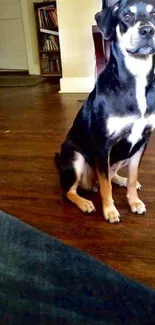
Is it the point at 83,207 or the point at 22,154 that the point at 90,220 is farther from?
the point at 22,154

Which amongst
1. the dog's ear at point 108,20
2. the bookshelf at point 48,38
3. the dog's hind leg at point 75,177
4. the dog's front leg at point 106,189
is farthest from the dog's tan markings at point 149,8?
the bookshelf at point 48,38

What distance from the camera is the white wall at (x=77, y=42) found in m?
3.68

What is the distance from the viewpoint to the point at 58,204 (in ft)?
5.59

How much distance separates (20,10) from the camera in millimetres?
5137

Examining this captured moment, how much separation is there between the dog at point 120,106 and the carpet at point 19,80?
3.16 m

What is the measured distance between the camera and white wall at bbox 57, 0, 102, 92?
12.1 feet

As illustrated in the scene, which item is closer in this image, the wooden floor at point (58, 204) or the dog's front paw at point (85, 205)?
the wooden floor at point (58, 204)

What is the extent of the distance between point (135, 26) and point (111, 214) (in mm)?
744

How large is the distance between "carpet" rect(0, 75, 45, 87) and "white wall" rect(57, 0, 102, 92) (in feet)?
2.32

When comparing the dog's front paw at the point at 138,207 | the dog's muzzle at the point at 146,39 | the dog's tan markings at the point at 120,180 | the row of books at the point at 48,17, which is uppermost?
the dog's muzzle at the point at 146,39

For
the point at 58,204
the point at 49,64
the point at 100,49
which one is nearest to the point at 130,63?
the point at 58,204

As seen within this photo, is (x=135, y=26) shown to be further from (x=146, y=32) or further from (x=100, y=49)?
(x=100, y=49)

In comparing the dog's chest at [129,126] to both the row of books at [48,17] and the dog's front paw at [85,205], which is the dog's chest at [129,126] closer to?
the dog's front paw at [85,205]

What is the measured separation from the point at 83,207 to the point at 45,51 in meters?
3.75
